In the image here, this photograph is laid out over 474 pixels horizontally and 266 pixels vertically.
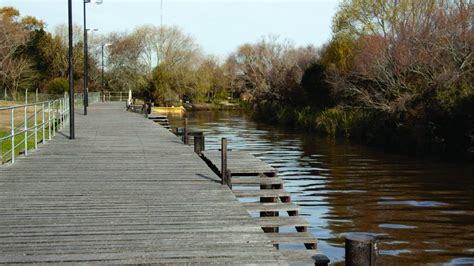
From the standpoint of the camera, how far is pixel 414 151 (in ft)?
90.1

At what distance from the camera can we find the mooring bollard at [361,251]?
4.93m

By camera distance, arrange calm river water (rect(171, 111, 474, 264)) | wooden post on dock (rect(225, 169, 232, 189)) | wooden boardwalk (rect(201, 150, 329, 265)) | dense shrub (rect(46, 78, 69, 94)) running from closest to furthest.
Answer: wooden boardwalk (rect(201, 150, 329, 265)) → wooden post on dock (rect(225, 169, 232, 189)) → calm river water (rect(171, 111, 474, 264)) → dense shrub (rect(46, 78, 69, 94))

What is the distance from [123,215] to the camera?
782 centimetres

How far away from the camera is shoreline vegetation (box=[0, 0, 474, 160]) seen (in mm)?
27422

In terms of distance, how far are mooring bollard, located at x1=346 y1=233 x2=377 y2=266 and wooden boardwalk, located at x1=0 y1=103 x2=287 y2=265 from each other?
102 cm

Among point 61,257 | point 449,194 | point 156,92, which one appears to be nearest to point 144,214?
point 61,257

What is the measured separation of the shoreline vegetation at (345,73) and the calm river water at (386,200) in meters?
2.82

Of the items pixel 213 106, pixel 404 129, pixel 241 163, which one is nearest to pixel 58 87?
pixel 213 106

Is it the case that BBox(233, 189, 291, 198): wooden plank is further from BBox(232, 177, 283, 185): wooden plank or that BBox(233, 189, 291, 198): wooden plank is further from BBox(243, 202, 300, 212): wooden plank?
BBox(243, 202, 300, 212): wooden plank

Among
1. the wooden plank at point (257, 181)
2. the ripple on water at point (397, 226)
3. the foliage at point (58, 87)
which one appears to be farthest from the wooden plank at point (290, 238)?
the foliage at point (58, 87)

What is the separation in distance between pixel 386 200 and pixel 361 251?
10830mm

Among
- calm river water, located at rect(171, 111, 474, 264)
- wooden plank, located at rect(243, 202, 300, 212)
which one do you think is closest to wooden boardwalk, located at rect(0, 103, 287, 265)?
wooden plank, located at rect(243, 202, 300, 212)

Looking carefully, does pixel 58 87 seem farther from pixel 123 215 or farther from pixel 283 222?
pixel 283 222

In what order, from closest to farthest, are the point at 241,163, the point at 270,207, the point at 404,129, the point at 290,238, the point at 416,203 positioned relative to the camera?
the point at 290,238 → the point at 270,207 → the point at 241,163 → the point at 416,203 → the point at 404,129
